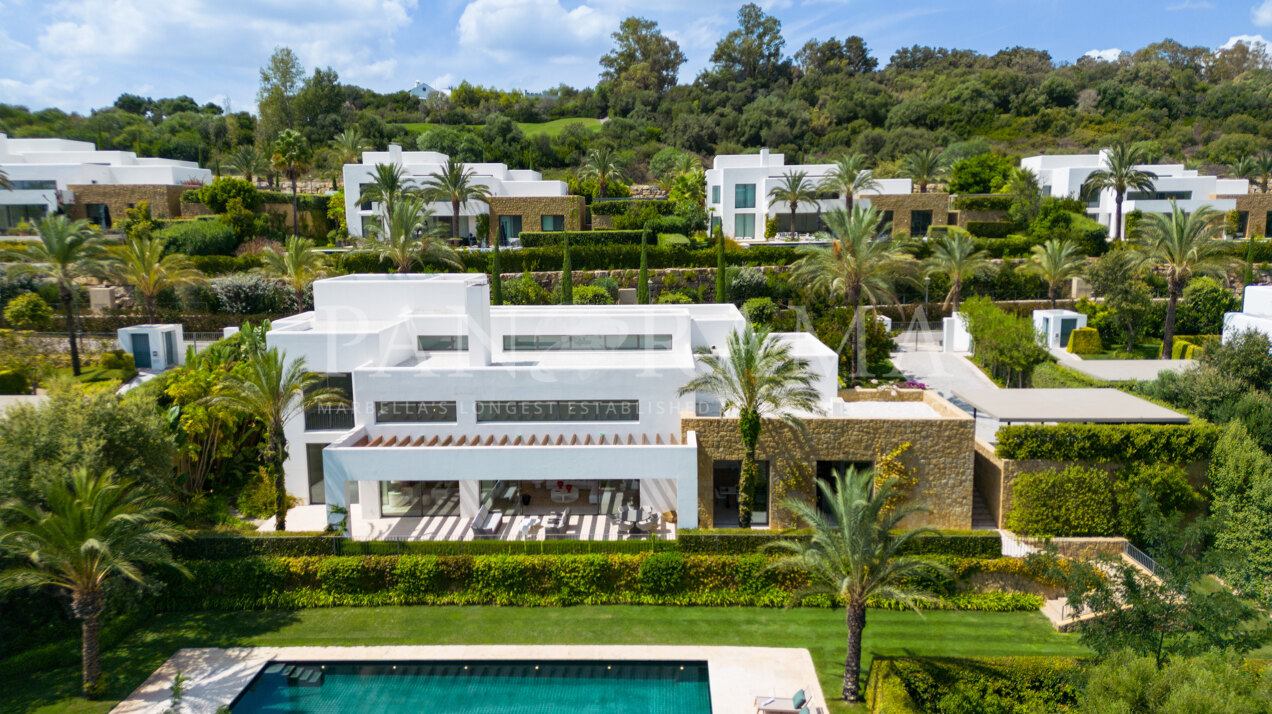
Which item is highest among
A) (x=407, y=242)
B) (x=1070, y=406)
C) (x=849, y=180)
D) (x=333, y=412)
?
(x=849, y=180)

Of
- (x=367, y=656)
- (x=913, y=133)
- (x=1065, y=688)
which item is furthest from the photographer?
(x=913, y=133)

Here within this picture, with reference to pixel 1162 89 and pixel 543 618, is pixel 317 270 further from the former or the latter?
pixel 1162 89

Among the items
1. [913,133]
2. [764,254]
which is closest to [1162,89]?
[913,133]

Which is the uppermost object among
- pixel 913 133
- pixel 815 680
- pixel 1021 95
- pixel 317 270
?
pixel 1021 95

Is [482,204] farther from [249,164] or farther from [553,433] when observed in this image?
[553,433]

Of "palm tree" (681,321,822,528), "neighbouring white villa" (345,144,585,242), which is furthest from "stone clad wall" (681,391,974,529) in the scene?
"neighbouring white villa" (345,144,585,242)

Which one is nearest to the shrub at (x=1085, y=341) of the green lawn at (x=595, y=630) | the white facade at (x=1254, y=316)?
the white facade at (x=1254, y=316)

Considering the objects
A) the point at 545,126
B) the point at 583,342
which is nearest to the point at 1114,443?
the point at 583,342
